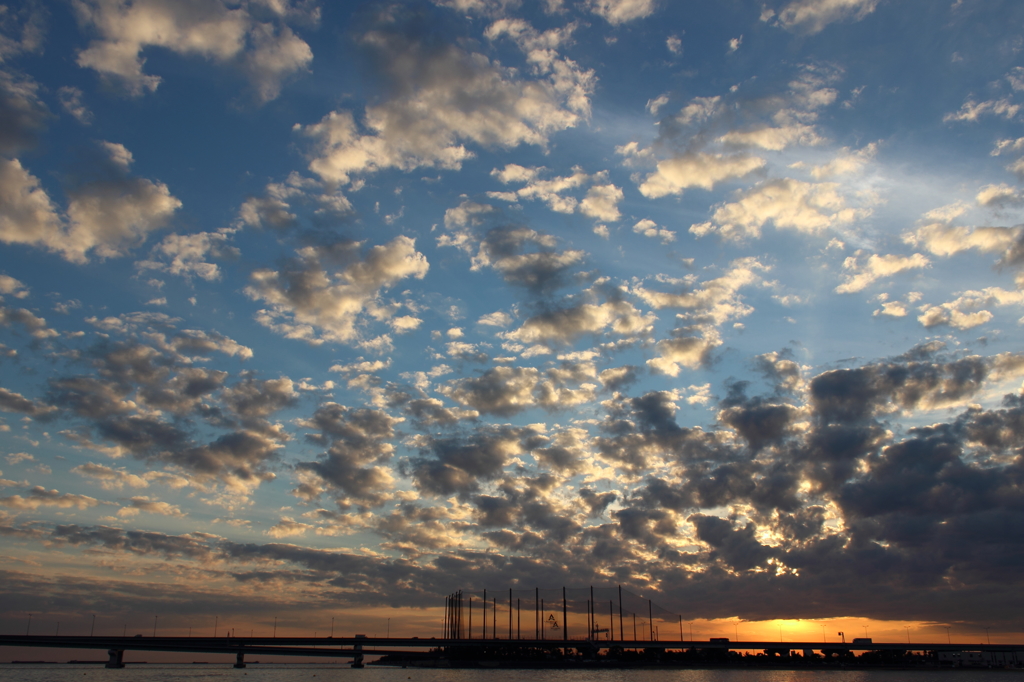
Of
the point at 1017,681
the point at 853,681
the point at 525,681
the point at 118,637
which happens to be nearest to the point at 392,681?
the point at 525,681

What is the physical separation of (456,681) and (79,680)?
83013 mm

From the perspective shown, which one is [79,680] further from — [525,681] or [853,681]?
[853,681]

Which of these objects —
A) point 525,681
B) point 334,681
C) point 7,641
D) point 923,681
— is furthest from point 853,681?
point 7,641

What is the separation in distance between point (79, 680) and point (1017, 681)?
20734cm

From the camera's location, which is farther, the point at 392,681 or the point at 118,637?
A: the point at 118,637

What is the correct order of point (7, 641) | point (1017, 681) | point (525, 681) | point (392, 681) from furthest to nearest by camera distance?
point (7, 641) < point (1017, 681) < point (392, 681) < point (525, 681)

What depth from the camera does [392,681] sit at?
14250 centimetres

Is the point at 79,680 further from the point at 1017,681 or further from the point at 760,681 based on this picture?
the point at 1017,681

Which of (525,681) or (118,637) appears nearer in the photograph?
(525,681)

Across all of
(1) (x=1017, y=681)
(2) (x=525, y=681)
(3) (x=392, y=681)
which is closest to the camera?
(2) (x=525, y=681)

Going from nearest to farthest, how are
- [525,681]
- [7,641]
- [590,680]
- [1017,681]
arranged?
[525,681], [590,680], [1017,681], [7,641]

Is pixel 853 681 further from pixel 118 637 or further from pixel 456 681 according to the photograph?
pixel 118 637

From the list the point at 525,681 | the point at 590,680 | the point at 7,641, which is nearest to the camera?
the point at 525,681

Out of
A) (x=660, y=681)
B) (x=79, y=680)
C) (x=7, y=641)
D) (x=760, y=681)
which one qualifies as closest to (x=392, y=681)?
(x=660, y=681)
